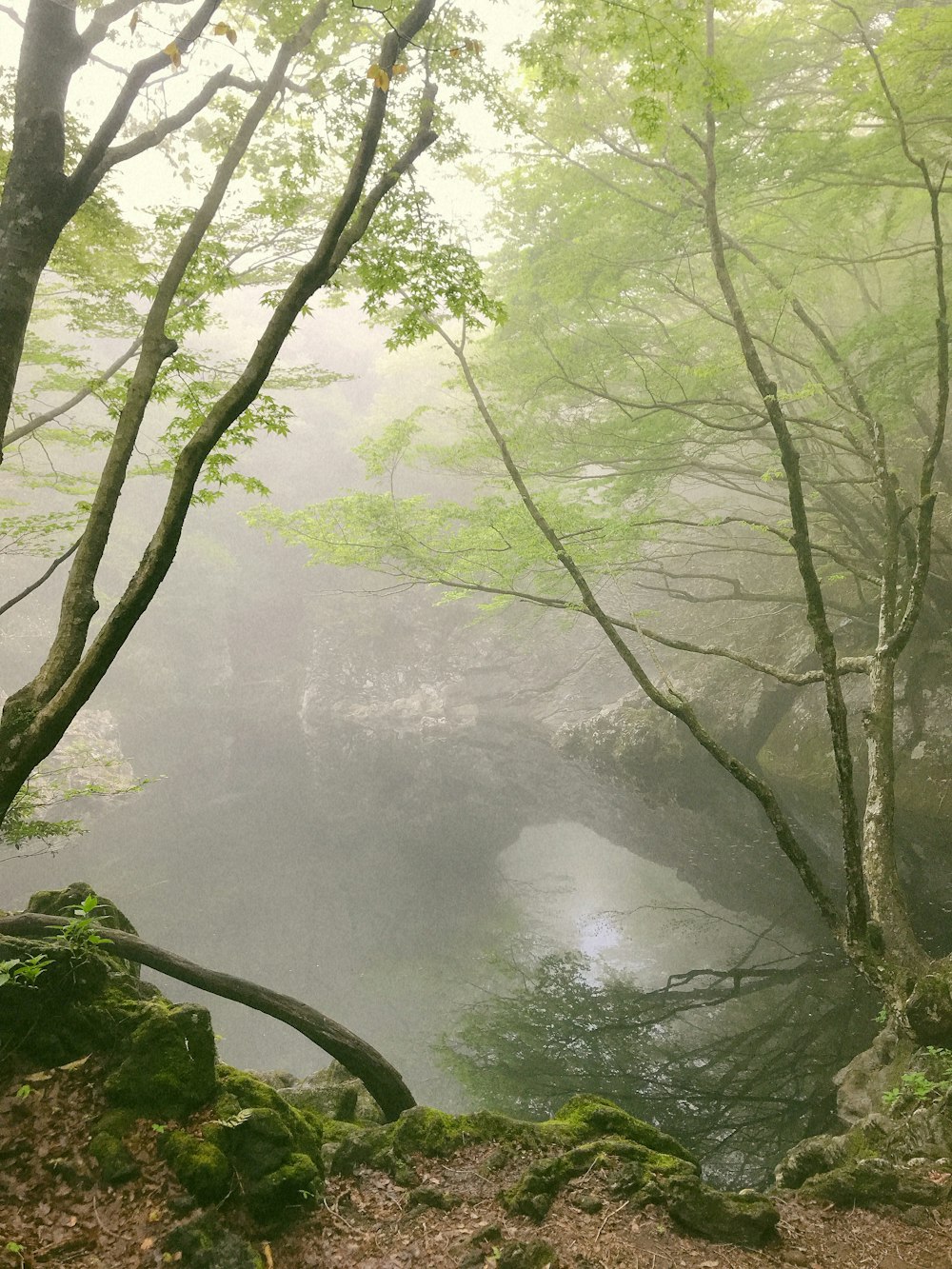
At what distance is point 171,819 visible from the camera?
15.9m

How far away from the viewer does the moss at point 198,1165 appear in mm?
2760

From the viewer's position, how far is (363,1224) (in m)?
3.05

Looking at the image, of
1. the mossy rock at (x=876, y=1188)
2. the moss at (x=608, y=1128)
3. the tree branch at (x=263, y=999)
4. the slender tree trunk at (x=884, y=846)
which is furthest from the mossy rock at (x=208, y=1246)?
the slender tree trunk at (x=884, y=846)

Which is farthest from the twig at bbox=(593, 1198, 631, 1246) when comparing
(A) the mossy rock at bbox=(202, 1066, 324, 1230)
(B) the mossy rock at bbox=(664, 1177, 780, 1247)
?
(A) the mossy rock at bbox=(202, 1066, 324, 1230)

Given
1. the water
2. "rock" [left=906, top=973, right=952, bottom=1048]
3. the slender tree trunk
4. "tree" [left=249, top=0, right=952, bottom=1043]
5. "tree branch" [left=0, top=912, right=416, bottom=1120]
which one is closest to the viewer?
"tree branch" [left=0, top=912, right=416, bottom=1120]

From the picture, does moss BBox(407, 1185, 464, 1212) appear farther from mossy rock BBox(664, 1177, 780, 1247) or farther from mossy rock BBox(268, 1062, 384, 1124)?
mossy rock BBox(268, 1062, 384, 1124)

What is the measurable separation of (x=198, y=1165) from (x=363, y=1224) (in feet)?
2.85

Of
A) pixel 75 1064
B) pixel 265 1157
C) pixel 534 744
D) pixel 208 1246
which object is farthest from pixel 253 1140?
pixel 534 744

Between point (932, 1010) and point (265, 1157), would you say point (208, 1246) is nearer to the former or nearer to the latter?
point (265, 1157)

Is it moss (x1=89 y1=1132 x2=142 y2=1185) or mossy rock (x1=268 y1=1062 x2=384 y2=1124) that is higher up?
moss (x1=89 y1=1132 x2=142 y2=1185)

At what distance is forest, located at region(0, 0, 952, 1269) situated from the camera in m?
2.92

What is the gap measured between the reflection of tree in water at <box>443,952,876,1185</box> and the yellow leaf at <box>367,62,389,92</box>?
24.8 ft

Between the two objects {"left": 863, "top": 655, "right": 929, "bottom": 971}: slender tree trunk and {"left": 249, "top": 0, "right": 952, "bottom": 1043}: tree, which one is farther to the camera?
{"left": 863, "top": 655, "right": 929, "bottom": 971}: slender tree trunk

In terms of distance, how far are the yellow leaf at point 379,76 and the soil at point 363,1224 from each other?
478 centimetres
